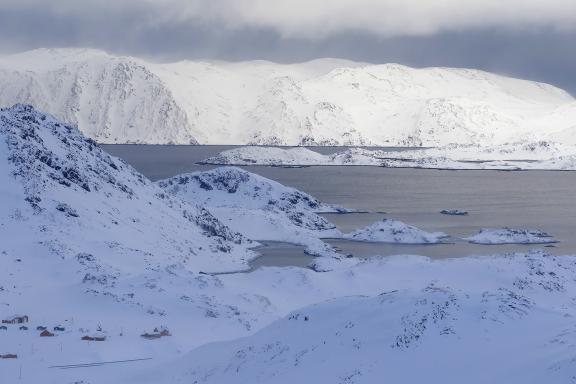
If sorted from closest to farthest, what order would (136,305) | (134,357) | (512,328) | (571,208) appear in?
(512,328) → (134,357) → (136,305) → (571,208)

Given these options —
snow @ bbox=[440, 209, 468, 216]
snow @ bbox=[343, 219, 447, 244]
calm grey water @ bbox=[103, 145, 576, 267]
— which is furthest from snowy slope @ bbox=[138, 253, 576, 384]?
snow @ bbox=[440, 209, 468, 216]

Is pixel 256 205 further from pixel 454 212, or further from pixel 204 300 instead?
pixel 204 300

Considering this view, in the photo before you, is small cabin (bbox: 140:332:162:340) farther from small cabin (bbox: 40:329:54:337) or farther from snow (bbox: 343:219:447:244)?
snow (bbox: 343:219:447:244)

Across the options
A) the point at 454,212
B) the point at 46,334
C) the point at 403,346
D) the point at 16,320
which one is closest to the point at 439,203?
the point at 454,212

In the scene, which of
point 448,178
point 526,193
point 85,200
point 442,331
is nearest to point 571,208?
point 526,193

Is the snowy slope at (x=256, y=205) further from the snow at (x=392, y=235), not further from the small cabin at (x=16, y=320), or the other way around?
the small cabin at (x=16, y=320)

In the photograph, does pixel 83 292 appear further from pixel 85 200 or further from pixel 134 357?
pixel 85 200

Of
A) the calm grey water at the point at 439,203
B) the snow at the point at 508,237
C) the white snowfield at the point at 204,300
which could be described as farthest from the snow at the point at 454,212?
the white snowfield at the point at 204,300
